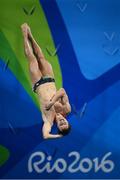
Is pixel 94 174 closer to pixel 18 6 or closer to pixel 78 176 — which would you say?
pixel 78 176

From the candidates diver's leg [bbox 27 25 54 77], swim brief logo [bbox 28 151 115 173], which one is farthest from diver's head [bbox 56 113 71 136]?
diver's leg [bbox 27 25 54 77]

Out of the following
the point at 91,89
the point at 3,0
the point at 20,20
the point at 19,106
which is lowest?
the point at 91,89

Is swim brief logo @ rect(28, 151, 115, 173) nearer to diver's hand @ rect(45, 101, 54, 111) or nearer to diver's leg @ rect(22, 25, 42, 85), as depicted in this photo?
diver's hand @ rect(45, 101, 54, 111)

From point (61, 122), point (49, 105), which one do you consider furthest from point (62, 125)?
point (49, 105)

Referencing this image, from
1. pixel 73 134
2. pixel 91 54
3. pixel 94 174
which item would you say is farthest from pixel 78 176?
pixel 91 54

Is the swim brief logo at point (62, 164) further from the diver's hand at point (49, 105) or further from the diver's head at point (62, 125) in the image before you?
the diver's hand at point (49, 105)

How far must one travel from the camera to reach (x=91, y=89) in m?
2.00

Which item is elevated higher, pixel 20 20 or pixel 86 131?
pixel 20 20

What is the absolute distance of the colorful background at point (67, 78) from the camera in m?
1.97

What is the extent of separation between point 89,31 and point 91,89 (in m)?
0.32

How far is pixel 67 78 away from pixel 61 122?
0.79 ft

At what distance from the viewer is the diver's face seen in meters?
1.97

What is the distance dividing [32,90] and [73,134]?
327 mm

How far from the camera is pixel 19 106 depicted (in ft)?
6.47
